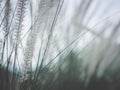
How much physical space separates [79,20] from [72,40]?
5 centimetres

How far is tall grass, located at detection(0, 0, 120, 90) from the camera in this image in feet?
0.94

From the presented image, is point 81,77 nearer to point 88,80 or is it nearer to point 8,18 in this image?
point 88,80

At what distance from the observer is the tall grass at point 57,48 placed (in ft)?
0.94

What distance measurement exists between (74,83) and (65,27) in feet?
0.40

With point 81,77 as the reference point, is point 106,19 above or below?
above

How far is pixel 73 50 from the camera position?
0.36 metres

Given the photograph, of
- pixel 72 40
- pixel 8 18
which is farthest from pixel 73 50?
pixel 8 18

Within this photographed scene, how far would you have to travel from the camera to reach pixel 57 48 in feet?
1.21

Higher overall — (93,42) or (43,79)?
(93,42)

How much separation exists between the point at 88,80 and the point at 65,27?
11 centimetres

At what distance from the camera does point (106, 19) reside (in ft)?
1.02

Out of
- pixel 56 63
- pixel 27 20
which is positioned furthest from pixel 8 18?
pixel 56 63

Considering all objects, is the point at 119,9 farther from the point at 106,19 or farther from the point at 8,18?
the point at 8,18

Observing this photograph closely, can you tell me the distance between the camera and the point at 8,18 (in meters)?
0.37
